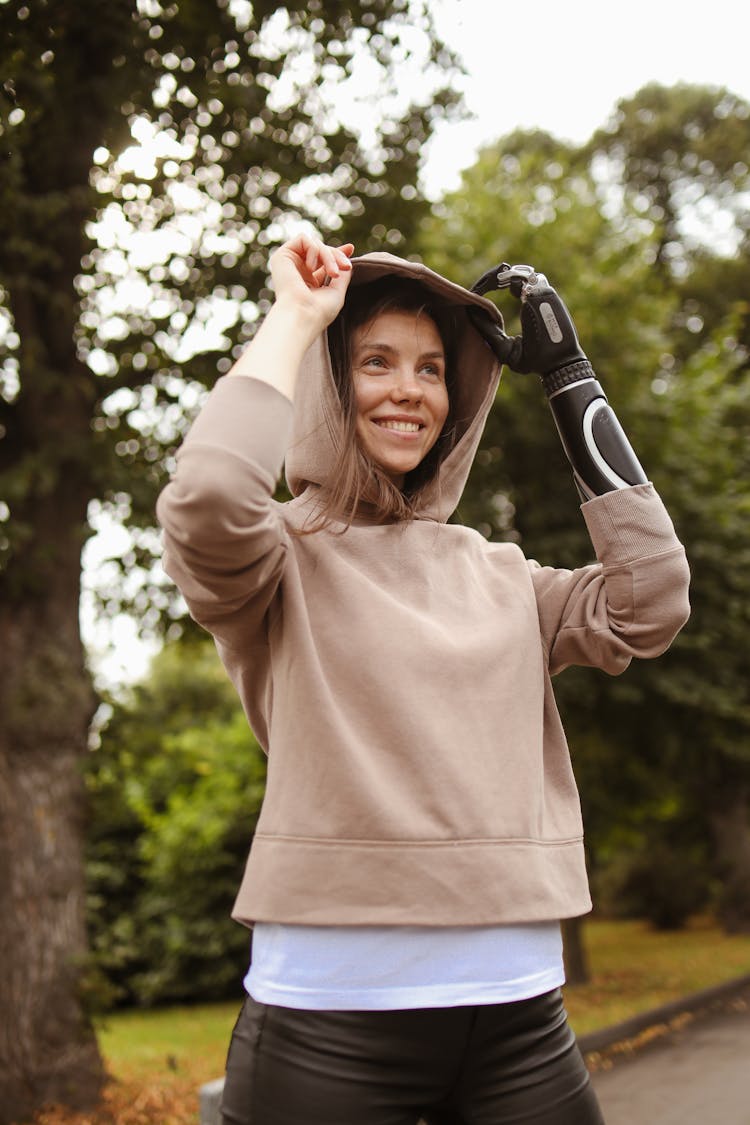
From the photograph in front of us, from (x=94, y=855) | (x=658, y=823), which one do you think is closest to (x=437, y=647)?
(x=94, y=855)

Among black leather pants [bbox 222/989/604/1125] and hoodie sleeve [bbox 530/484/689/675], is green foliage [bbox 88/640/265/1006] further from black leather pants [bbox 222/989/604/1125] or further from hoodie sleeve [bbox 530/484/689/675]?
black leather pants [bbox 222/989/604/1125]

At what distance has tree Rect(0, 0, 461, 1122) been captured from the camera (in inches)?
260

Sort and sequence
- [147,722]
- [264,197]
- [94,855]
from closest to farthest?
[264,197] → [147,722] → [94,855]

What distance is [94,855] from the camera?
610 inches

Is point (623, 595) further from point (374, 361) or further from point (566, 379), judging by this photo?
point (374, 361)

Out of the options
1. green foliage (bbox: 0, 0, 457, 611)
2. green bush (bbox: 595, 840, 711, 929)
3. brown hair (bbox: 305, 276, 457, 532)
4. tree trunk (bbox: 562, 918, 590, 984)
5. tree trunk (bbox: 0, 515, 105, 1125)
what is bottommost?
green bush (bbox: 595, 840, 711, 929)

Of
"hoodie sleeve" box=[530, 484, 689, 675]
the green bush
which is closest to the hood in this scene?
"hoodie sleeve" box=[530, 484, 689, 675]

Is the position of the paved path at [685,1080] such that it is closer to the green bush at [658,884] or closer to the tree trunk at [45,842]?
the tree trunk at [45,842]

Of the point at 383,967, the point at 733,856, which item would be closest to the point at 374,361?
the point at 383,967

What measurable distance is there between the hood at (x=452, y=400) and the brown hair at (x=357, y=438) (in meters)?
0.02

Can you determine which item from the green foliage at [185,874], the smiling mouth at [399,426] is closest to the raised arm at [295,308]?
the smiling mouth at [399,426]

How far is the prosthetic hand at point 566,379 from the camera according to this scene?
6.36 ft

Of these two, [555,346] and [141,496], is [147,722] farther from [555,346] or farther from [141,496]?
[555,346]

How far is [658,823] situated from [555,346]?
22.8m
